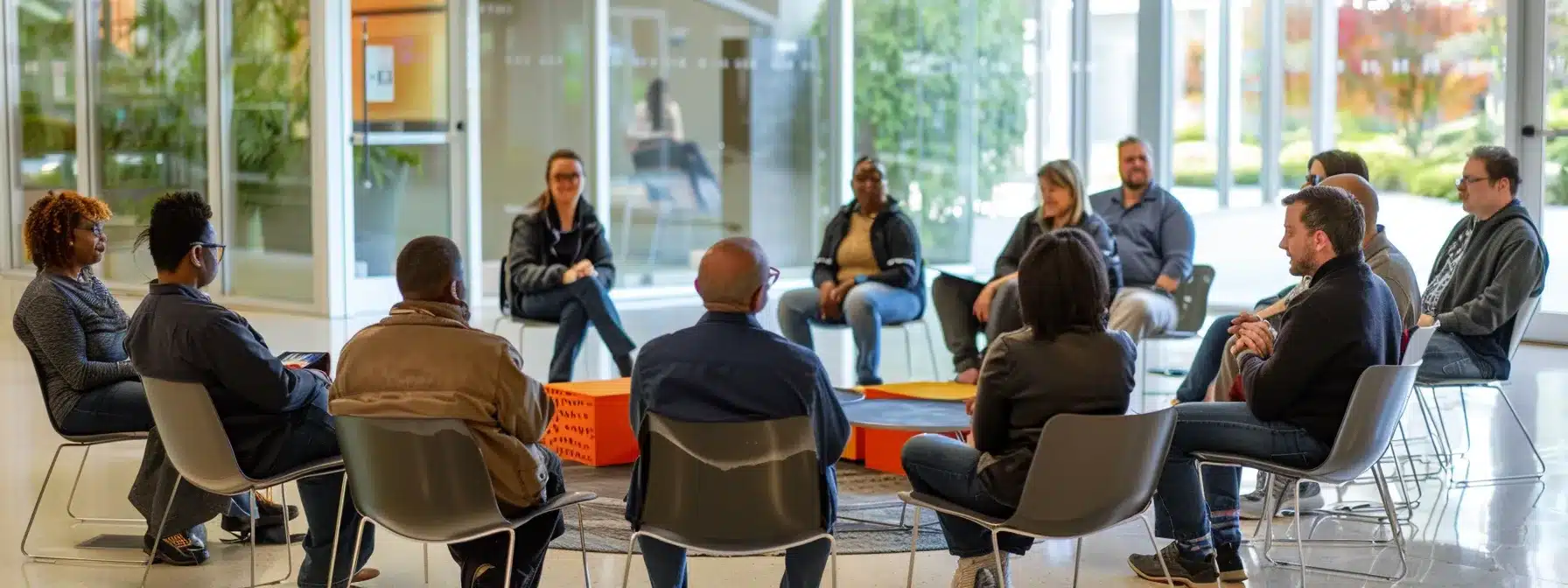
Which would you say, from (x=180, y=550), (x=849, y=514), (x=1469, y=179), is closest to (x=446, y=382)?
(x=180, y=550)

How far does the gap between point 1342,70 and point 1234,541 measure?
791cm

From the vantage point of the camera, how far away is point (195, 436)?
13.3 feet

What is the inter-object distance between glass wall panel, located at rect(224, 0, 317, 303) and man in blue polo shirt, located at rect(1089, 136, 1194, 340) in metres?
5.75

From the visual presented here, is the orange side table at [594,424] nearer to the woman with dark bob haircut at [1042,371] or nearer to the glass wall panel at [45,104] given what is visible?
the woman with dark bob haircut at [1042,371]

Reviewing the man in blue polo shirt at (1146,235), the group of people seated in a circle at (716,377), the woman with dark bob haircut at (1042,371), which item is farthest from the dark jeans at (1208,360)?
the woman with dark bob haircut at (1042,371)

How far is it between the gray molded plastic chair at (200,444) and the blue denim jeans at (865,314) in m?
3.41

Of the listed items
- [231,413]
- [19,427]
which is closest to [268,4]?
[19,427]

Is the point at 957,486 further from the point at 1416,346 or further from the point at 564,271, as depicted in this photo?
the point at 564,271

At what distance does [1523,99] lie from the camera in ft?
32.4

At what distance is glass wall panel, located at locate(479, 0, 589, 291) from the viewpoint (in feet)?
38.6

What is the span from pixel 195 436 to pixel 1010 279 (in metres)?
3.98

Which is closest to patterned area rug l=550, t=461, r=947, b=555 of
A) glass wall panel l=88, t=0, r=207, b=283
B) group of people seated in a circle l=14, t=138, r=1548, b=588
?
group of people seated in a circle l=14, t=138, r=1548, b=588

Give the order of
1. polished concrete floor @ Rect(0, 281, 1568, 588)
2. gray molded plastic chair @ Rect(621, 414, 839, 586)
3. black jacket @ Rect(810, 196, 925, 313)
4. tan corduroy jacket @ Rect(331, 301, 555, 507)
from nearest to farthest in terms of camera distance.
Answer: gray molded plastic chair @ Rect(621, 414, 839, 586) → tan corduroy jacket @ Rect(331, 301, 555, 507) → polished concrete floor @ Rect(0, 281, 1568, 588) → black jacket @ Rect(810, 196, 925, 313)

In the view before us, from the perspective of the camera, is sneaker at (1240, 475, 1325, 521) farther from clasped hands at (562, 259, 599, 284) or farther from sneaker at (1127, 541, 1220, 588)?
clasped hands at (562, 259, 599, 284)
